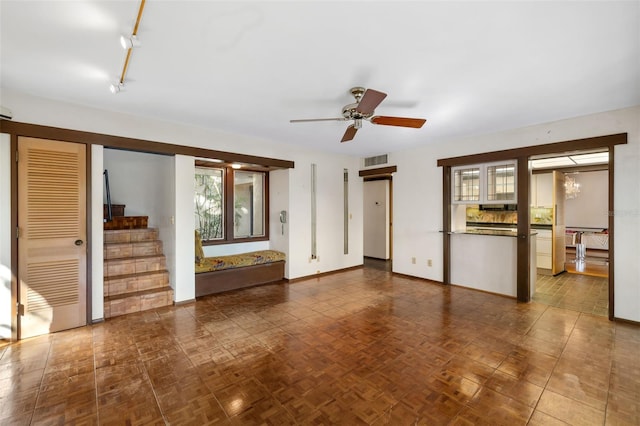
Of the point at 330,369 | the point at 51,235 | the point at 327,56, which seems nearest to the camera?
the point at 327,56

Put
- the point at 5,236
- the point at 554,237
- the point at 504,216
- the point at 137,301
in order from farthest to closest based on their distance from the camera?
the point at 504,216 → the point at 554,237 → the point at 137,301 → the point at 5,236

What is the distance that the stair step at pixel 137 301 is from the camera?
3.66 meters

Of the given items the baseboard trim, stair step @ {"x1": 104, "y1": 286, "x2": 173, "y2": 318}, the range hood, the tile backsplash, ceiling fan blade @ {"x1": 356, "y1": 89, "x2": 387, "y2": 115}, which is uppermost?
ceiling fan blade @ {"x1": 356, "y1": 89, "x2": 387, "y2": 115}

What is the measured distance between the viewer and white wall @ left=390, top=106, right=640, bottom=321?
342cm

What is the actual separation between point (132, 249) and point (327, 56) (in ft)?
13.8

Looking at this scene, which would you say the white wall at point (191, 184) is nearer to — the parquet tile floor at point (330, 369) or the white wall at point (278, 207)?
the white wall at point (278, 207)

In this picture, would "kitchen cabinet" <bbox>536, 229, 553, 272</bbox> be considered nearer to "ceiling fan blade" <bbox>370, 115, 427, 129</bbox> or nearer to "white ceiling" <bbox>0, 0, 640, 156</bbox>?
"white ceiling" <bbox>0, 0, 640, 156</bbox>

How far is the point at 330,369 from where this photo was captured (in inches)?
97.3

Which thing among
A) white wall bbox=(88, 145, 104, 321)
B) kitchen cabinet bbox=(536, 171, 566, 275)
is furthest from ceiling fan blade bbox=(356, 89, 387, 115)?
kitchen cabinet bbox=(536, 171, 566, 275)

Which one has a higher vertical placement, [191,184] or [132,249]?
[191,184]

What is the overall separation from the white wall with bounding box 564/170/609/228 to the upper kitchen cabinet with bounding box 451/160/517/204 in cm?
606

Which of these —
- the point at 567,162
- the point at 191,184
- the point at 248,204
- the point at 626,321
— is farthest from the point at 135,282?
the point at 567,162

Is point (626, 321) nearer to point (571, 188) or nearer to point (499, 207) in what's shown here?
point (499, 207)

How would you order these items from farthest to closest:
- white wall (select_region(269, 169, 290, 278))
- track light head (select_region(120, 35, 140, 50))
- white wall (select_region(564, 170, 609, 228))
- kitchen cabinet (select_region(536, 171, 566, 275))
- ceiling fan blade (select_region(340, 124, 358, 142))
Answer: white wall (select_region(564, 170, 609, 228))
kitchen cabinet (select_region(536, 171, 566, 275))
white wall (select_region(269, 169, 290, 278))
ceiling fan blade (select_region(340, 124, 358, 142))
track light head (select_region(120, 35, 140, 50))
